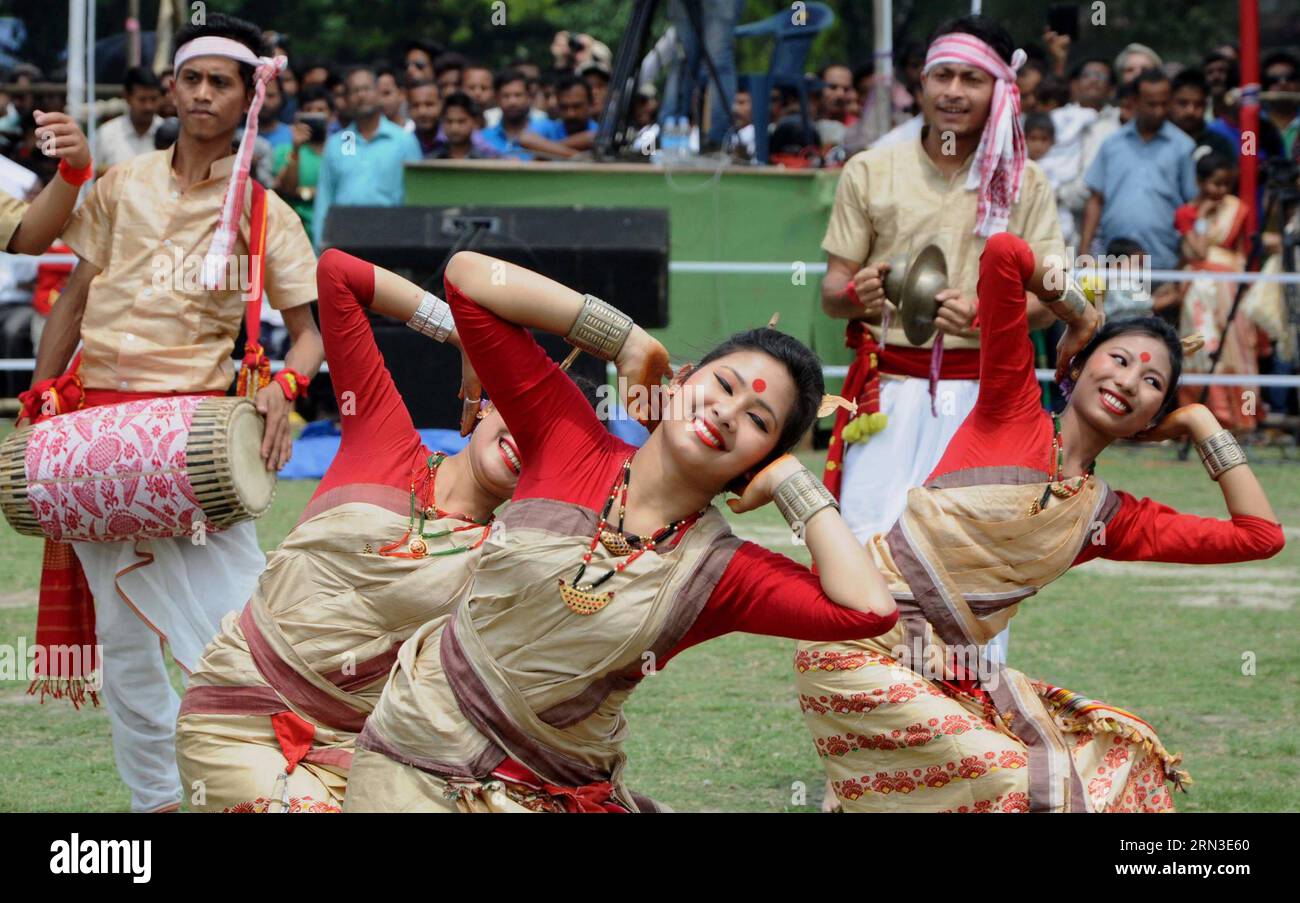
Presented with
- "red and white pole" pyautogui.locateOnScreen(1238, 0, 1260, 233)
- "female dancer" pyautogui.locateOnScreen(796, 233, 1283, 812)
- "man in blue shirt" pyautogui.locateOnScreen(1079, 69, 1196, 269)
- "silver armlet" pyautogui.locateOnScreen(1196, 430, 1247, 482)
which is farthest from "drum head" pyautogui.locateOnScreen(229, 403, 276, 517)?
"red and white pole" pyautogui.locateOnScreen(1238, 0, 1260, 233)

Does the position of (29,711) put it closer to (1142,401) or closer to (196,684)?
(196,684)

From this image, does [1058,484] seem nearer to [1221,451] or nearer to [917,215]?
[1221,451]

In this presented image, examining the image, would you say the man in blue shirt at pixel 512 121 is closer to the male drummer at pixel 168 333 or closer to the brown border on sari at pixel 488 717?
the male drummer at pixel 168 333

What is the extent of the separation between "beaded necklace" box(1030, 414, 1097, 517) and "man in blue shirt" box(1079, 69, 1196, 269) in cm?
682

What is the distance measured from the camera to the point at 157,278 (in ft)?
14.6

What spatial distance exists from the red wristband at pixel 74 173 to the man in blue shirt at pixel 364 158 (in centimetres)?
562

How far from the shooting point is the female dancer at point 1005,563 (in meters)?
3.75

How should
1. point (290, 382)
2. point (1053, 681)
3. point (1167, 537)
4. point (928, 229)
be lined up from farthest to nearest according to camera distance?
point (1053, 681) < point (928, 229) < point (290, 382) < point (1167, 537)

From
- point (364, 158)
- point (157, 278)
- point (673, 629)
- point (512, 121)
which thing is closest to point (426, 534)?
point (673, 629)

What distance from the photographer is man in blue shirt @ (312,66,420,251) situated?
1016 centimetres

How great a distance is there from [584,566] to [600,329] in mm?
408

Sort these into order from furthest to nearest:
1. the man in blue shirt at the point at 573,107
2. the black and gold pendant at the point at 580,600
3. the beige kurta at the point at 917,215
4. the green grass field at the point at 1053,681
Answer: the man in blue shirt at the point at 573,107 < the beige kurta at the point at 917,215 < the green grass field at the point at 1053,681 < the black and gold pendant at the point at 580,600

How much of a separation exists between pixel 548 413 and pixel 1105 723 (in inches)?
57.8

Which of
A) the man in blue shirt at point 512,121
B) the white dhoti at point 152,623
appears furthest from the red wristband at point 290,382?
the man in blue shirt at point 512,121
